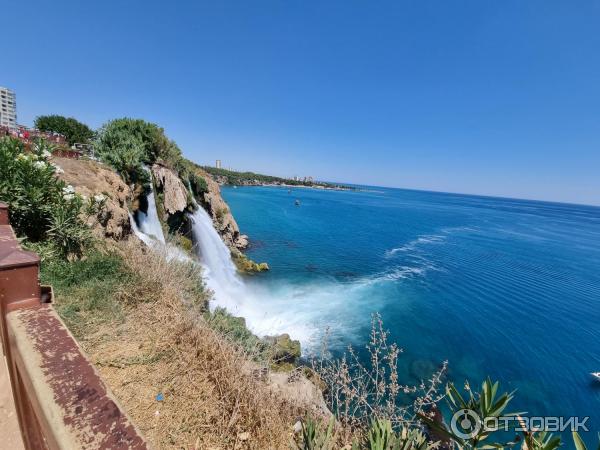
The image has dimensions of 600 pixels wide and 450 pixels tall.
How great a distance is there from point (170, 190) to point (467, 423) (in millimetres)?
16875

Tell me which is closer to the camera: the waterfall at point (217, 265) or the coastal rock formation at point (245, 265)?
the waterfall at point (217, 265)

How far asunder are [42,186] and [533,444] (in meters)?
8.30

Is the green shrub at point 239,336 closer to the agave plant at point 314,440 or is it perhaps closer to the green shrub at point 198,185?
the agave plant at point 314,440

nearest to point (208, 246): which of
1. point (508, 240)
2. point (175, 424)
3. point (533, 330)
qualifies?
point (175, 424)

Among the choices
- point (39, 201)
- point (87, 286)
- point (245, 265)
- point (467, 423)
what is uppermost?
point (39, 201)

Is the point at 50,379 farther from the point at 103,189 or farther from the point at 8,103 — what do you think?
the point at 8,103

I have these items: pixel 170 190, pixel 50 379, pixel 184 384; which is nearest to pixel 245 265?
pixel 170 190

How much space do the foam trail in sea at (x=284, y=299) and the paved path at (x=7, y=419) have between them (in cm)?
904

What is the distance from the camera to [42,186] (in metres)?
5.48

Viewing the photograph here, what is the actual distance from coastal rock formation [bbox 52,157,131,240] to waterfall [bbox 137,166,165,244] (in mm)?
1568

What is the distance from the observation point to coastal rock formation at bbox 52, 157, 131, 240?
8.27 metres

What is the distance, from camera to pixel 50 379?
5.02ft

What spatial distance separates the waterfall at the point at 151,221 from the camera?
13019 mm

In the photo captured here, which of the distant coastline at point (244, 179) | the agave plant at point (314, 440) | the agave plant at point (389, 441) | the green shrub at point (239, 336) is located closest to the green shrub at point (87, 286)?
the green shrub at point (239, 336)
